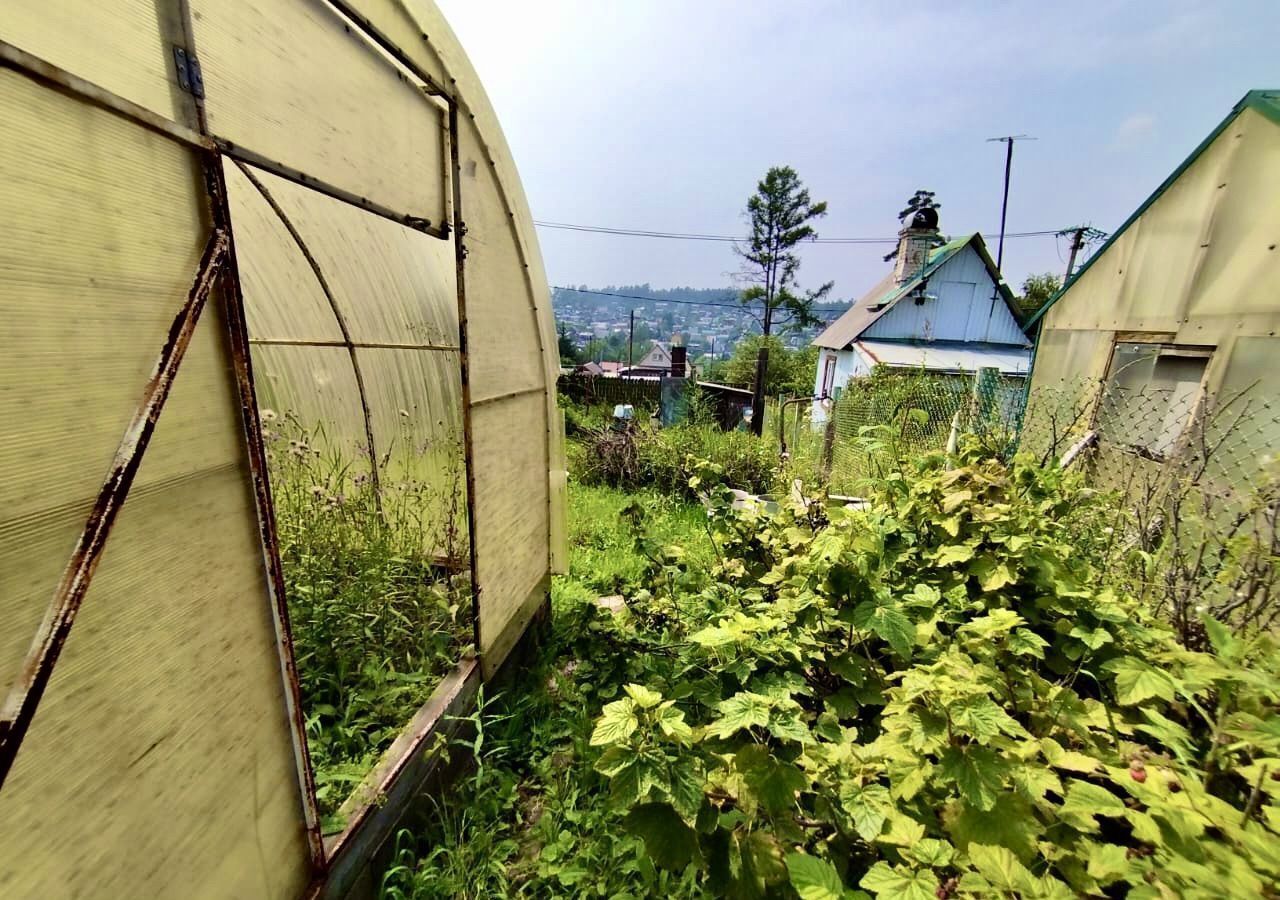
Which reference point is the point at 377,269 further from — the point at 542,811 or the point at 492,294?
the point at 542,811

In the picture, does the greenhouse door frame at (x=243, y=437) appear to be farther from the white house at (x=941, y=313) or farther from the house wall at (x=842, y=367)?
the white house at (x=941, y=313)

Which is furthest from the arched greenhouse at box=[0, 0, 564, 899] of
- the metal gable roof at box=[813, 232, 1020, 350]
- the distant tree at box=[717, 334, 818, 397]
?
the distant tree at box=[717, 334, 818, 397]

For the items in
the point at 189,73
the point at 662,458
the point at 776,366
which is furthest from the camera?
the point at 776,366

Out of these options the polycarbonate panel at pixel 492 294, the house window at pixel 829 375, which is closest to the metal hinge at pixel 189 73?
the polycarbonate panel at pixel 492 294

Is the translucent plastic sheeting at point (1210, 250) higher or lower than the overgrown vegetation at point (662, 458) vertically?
higher

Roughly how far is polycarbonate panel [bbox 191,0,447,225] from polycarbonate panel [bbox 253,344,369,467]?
6.48 ft

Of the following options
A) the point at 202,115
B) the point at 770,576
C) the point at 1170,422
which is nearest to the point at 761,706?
the point at 770,576

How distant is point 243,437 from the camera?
4.12ft

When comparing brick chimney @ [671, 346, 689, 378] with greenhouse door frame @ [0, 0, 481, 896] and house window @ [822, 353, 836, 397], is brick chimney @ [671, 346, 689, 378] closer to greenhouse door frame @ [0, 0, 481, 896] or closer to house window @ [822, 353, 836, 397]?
house window @ [822, 353, 836, 397]

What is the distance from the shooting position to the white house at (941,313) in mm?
14484

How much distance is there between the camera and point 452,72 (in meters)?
2.17

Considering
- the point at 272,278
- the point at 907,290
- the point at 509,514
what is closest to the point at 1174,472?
the point at 509,514

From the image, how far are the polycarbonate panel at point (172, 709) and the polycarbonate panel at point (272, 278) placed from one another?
255cm

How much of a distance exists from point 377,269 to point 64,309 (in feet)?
9.85
